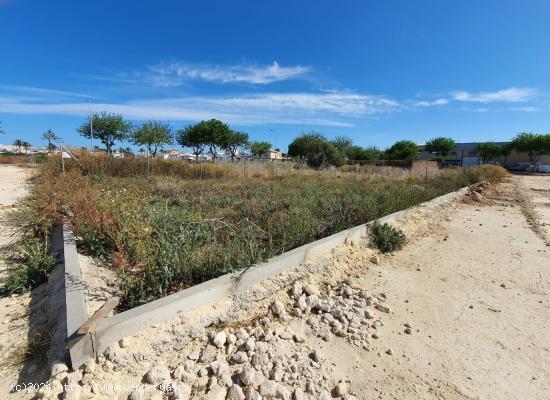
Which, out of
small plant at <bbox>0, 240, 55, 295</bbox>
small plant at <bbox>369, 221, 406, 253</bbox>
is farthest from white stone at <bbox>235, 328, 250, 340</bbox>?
small plant at <bbox>369, 221, 406, 253</bbox>

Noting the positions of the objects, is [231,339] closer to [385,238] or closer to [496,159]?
[385,238]

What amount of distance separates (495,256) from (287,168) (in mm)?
16441

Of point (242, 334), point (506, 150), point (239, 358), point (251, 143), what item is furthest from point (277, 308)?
point (506, 150)

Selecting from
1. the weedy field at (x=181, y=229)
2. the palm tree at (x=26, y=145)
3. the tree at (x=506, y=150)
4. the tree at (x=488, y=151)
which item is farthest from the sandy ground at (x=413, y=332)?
the palm tree at (x=26, y=145)

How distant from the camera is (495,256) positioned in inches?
224

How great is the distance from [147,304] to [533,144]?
67.1 meters

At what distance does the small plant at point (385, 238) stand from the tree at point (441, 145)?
240 feet

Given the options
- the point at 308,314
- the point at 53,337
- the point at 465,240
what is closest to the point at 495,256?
the point at 465,240

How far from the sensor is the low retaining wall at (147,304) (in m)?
2.23

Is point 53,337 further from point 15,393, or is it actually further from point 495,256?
point 495,256

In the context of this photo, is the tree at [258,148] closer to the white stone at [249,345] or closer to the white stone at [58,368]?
the white stone at [249,345]

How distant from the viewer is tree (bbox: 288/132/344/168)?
34.2 metres

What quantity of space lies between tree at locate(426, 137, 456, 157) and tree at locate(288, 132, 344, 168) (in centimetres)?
4251

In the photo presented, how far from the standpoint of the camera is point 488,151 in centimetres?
6059
